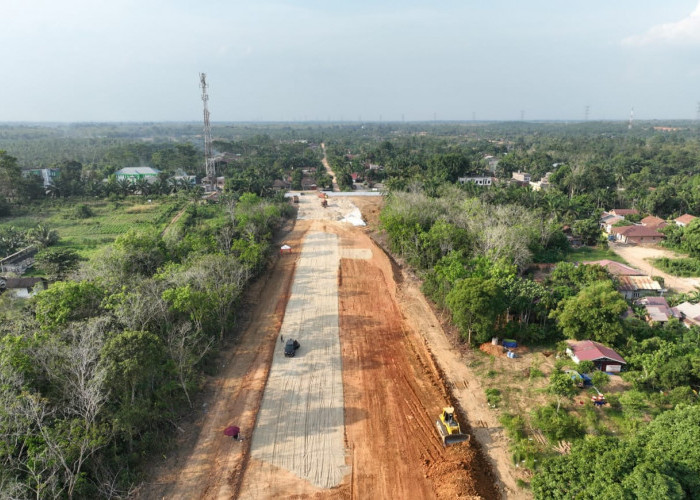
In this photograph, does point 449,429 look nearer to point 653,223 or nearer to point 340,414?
point 340,414

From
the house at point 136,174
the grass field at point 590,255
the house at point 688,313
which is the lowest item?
the house at point 688,313

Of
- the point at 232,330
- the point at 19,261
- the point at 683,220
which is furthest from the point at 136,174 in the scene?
the point at 683,220

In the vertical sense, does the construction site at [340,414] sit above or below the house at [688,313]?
below

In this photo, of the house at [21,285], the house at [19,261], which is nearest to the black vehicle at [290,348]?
the house at [21,285]

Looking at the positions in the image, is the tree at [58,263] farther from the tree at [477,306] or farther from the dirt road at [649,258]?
the dirt road at [649,258]

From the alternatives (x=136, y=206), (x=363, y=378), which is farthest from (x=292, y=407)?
(x=136, y=206)
